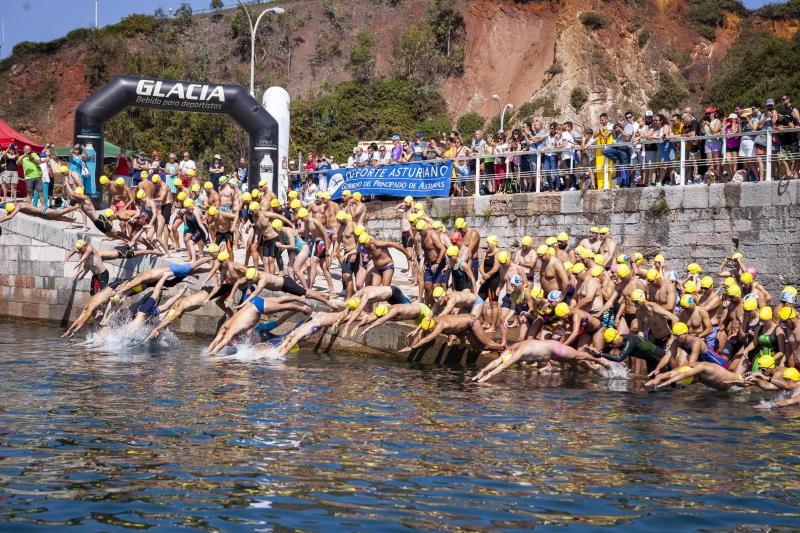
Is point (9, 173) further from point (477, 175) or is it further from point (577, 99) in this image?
point (577, 99)

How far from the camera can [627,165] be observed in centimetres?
1878

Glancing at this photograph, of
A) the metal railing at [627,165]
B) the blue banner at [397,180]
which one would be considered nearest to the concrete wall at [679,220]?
the metal railing at [627,165]

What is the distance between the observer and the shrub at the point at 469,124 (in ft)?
159

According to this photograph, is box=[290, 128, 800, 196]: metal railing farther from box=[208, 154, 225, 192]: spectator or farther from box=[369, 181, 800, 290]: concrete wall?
box=[208, 154, 225, 192]: spectator

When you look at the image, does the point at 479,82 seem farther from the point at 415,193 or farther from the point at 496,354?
the point at 496,354

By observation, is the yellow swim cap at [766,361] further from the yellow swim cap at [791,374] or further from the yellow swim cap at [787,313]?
the yellow swim cap at [787,313]

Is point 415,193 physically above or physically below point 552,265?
above

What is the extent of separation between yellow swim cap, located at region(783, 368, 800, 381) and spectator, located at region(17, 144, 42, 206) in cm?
1677

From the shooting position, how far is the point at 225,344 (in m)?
15.6

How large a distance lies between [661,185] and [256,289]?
7.78 metres

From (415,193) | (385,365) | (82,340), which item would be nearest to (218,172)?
(415,193)

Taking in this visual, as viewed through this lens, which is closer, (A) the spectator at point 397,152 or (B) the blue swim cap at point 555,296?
(B) the blue swim cap at point 555,296

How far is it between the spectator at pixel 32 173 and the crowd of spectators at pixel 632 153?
27.3 ft

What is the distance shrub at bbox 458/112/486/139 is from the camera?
159 ft
